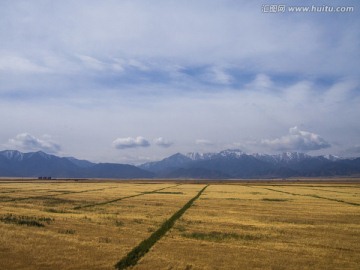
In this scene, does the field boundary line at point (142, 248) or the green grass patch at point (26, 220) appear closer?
the field boundary line at point (142, 248)

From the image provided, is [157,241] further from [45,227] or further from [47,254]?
[45,227]

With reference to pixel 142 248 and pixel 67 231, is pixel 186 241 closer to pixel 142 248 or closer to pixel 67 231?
pixel 142 248

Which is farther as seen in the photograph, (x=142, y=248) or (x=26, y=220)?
(x=26, y=220)

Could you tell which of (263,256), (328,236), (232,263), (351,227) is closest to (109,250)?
(232,263)

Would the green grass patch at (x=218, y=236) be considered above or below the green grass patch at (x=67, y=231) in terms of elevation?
below

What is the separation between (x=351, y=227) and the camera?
1460 inches

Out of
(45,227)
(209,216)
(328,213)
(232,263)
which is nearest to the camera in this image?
Answer: (232,263)

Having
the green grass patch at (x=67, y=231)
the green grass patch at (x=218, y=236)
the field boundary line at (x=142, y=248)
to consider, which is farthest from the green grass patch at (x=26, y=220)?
the green grass patch at (x=218, y=236)

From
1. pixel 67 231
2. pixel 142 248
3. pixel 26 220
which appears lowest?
pixel 142 248

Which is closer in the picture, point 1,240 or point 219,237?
point 1,240

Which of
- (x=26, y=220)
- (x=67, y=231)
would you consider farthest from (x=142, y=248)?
(x=26, y=220)

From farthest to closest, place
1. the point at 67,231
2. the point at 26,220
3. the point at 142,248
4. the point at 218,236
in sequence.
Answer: the point at 26,220 → the point at 67,231 → the point at 218,236 → the point at 142,248

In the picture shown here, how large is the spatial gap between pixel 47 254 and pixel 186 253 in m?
9.15

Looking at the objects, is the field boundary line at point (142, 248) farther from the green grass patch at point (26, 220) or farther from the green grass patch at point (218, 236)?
the green grass patch at point (26, 220)
